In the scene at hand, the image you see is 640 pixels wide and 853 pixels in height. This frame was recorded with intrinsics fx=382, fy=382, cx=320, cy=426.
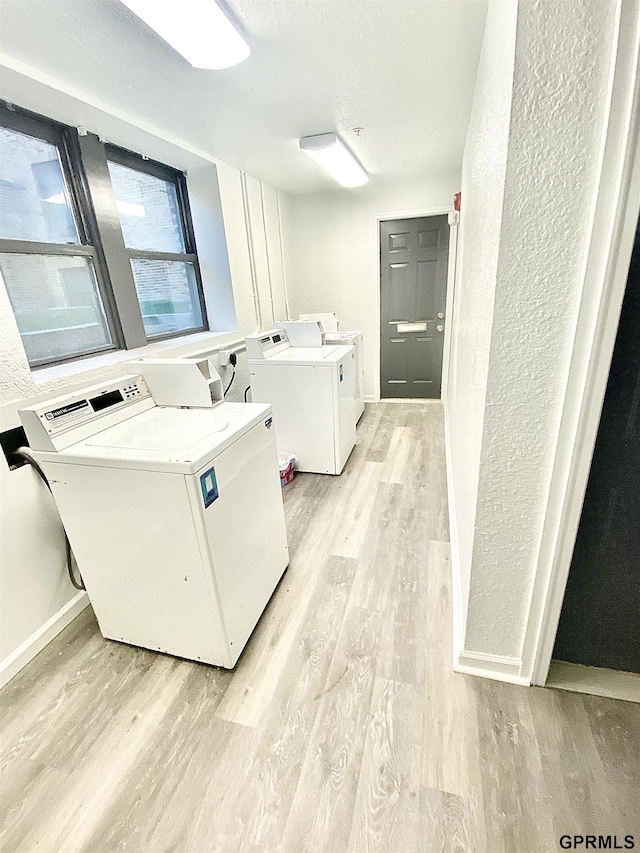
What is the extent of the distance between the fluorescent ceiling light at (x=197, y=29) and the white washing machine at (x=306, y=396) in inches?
59.8

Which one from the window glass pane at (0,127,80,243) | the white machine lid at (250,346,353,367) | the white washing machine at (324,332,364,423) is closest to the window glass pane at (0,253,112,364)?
the window glass pane at (0,127,80,243)

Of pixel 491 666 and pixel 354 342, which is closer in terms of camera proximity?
pixel 491 666

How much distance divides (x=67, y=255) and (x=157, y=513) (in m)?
1.69

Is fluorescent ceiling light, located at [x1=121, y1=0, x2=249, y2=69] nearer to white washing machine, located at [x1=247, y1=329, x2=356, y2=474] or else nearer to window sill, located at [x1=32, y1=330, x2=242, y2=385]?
window sill, located at [x1=32, y1=330, x2=242, y2=385]

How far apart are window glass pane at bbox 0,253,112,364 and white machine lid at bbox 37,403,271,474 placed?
85 centimetres

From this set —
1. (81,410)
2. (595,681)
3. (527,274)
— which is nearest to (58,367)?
(81,410)

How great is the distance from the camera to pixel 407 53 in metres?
1.62

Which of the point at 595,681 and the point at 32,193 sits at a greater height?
the point at 32,193

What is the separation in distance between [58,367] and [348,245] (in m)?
3.13

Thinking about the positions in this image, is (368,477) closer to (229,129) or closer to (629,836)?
(629,836)

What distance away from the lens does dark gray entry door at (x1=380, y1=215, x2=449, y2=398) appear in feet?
12.8

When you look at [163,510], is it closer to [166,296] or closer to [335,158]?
[166,296]

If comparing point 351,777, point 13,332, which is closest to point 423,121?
point 13,332

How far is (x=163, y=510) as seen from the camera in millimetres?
1242
